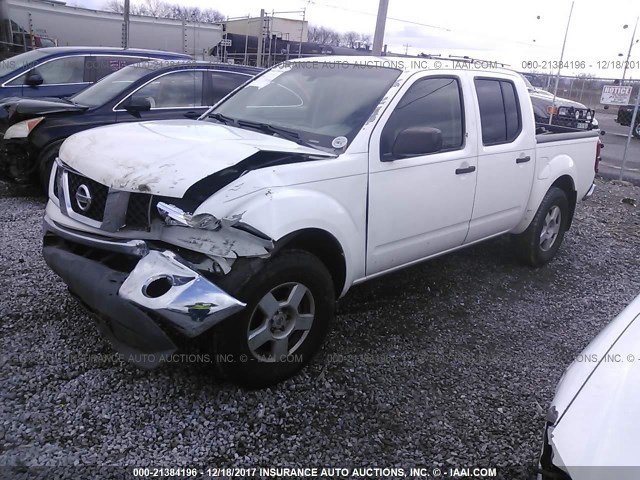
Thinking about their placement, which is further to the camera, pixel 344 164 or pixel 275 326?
pixel 344 164

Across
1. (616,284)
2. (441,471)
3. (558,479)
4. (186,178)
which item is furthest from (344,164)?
(616,284)

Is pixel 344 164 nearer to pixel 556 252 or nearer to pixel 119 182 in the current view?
pixel 119 182

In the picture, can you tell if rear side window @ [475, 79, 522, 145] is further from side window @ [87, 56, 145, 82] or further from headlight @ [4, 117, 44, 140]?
side window @ [87, 56, 145, 82]

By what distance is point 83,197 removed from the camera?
297 centimetres

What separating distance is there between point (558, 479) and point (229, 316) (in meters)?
1.53

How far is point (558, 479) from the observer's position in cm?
178

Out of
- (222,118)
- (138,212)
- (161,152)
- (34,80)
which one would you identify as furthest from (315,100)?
(34,80)

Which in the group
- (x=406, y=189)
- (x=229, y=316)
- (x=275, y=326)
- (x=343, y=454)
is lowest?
(x=343, y=454)

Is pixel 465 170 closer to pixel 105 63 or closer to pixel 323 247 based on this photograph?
pixel 323 247

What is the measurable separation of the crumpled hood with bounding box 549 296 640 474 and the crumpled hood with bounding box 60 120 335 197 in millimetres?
1798

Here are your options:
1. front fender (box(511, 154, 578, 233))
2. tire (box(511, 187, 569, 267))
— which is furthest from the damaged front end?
tire (box(511, 187, 569, 267))

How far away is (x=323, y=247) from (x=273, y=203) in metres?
0.55

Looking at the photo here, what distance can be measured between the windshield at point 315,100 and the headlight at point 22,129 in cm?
304

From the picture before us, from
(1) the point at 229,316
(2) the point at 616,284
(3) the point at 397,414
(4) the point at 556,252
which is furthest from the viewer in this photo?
(4) the point at 556,252
